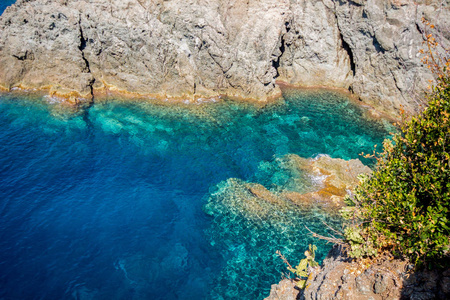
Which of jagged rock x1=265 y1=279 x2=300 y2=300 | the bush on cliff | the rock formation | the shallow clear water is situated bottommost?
the shallow clear water

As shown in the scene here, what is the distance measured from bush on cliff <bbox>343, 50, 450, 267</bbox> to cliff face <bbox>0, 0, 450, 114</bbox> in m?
35.5

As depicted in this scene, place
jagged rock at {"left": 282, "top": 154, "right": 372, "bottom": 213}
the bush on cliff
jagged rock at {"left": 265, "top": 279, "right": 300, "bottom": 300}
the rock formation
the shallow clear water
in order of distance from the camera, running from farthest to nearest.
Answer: jagged rock at {"left": 282, "top": 154, "right": 372, "bottom": 213} → the shallow clear water → jagged rock at {"left": 265, "top": 279, "right": 300, "bottom": 300} → the bush on cliff → the rock formation

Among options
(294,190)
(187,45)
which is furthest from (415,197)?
(187,45)

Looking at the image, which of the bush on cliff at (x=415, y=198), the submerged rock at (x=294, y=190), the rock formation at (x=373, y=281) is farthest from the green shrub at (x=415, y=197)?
the submerged rock at (x=294, y=190)

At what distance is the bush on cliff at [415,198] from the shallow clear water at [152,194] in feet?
39.3

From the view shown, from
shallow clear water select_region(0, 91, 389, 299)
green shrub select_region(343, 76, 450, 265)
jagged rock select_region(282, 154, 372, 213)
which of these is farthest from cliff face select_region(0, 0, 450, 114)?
green shrub select_region(343, 76, 450, 265)

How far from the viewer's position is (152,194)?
3091 centimetres

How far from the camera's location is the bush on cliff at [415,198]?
11.0m

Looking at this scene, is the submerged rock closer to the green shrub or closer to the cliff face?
the green shrub

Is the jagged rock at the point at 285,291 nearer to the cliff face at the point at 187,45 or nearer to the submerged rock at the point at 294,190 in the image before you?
the submerged rock at the point at 294,190

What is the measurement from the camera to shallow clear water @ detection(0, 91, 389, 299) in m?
23.1

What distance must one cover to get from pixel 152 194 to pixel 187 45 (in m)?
25.9

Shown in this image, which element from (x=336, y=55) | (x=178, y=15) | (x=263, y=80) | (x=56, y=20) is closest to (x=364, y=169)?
(x=263, y=80)

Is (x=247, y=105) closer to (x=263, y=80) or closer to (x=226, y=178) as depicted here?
(x=263, y=80)
